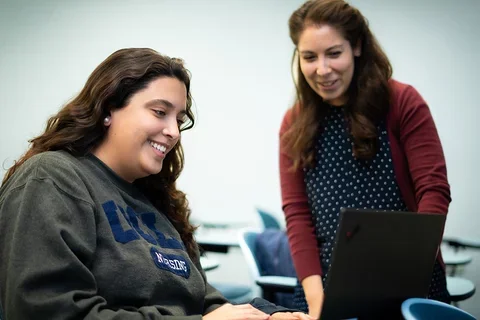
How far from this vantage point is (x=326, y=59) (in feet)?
5.04

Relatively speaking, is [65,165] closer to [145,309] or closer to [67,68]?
[145,309]

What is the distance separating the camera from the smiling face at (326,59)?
1521 millimetres

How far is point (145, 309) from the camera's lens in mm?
1068

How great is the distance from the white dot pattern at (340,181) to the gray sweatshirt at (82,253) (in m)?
0.46

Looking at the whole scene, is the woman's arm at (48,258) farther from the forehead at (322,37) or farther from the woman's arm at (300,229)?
the forehead at (322,37)

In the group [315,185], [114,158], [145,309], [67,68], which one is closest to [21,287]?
[145,309]

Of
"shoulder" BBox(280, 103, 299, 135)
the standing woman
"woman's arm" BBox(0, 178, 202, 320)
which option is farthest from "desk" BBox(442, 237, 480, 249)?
"woman's arm" BBox(0, 178, 202, 320)

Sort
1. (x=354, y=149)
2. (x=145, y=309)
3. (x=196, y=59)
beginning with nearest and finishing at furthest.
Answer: (x=145, y=309) → (x=354, y=149) → (x=196, y=59)

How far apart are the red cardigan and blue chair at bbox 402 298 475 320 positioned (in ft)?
0.90

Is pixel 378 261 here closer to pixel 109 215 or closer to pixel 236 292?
pixel 109 215

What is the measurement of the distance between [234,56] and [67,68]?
1.37m

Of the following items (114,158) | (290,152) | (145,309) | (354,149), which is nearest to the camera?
(145,309)

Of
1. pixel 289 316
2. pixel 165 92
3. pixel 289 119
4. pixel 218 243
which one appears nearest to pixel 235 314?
pixel 289 316

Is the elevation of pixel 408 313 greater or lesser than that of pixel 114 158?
lesser
